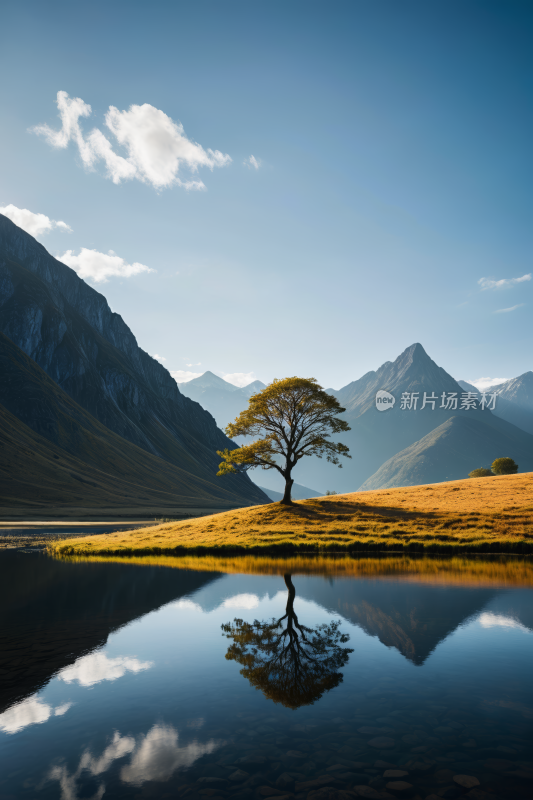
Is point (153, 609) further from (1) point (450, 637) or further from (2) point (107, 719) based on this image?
(1) point (450, 637)

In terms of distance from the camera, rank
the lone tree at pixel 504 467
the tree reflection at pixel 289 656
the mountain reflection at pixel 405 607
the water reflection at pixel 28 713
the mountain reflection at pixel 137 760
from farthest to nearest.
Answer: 1. the lone tree at pixel 504 467
2. the mountain reflection at pixel 405 607
3. the tree reflection at pixel 289 656
4. the water reflection at pixel 28 713
5. the mountain reflection at pixel 137 760

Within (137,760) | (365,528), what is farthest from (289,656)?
(365,528)

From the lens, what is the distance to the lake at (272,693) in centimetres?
966

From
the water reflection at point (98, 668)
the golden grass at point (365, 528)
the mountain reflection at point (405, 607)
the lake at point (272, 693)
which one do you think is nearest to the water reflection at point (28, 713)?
the lake at point (272, 693)

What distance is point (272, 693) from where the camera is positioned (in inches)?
545

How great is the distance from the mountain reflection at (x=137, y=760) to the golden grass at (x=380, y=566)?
20.9m

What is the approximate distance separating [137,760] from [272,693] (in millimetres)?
4578

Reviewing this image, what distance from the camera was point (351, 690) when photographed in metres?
13.9

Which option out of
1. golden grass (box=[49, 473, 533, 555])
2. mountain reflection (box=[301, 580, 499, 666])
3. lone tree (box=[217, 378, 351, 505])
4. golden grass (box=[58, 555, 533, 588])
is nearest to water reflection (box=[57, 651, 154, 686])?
mountain reflection (box=[301, 580, 499, 666])

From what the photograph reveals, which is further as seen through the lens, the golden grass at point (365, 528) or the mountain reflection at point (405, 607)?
the golden grass at point (365, 528)

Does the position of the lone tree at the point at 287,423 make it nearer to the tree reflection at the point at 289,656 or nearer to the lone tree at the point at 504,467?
the tree reflection at the point at 289,656

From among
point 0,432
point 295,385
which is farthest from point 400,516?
point 0,432

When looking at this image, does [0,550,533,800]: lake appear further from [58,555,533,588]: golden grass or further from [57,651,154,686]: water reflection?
[58,555,533,588]: golden grass

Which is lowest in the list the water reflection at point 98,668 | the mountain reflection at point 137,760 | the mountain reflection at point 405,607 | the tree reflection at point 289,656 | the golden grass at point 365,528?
the water reflection at point 98,668
